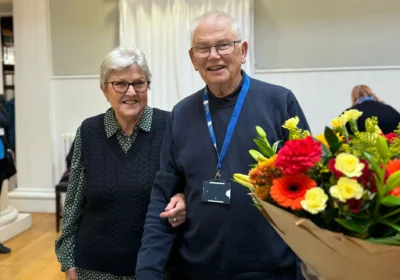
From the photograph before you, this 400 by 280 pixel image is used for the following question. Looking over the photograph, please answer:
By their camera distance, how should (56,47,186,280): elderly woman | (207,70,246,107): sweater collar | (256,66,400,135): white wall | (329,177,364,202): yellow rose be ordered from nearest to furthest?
(329,177,364,202): yellow rose, (207,70,246,107): sweater collar, (56,47,186,280): elderly woman, (256,66,400,135): white wall

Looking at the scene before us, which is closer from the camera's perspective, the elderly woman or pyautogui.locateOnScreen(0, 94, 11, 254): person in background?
the elderly woman

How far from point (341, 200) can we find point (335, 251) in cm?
12

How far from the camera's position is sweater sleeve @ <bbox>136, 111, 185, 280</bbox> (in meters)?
1.40

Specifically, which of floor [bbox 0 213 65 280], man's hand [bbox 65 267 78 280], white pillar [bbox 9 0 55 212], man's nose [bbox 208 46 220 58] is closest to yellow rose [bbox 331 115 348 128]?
man's nose [bbox 208 46 220 58]

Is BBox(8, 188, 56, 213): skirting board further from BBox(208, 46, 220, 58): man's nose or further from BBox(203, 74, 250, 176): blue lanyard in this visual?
BBox(208, 46, 220, 58): man's nose

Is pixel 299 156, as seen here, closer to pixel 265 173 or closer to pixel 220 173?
pixel 265 173

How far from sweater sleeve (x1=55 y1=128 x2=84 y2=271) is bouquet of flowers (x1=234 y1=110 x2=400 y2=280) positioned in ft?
3.61

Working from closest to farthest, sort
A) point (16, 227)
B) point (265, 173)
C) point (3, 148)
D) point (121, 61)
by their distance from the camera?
point (265, 173)
point (121, 61)
point (3, 148)
point (16, 227)

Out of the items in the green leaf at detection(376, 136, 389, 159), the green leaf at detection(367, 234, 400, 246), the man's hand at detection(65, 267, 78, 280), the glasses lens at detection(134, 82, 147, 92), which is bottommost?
the man's hand at detection(65, 267, 78, 280)

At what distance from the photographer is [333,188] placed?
2.26 ft

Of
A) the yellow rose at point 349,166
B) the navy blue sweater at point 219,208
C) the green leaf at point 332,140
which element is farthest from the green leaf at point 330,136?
the navy blue sweater at point 219,208

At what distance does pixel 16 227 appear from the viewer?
14.8 ft

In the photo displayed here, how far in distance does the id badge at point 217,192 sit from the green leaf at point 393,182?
2.12ft

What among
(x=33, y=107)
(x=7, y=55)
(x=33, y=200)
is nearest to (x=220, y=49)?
(x=33, y=107)
